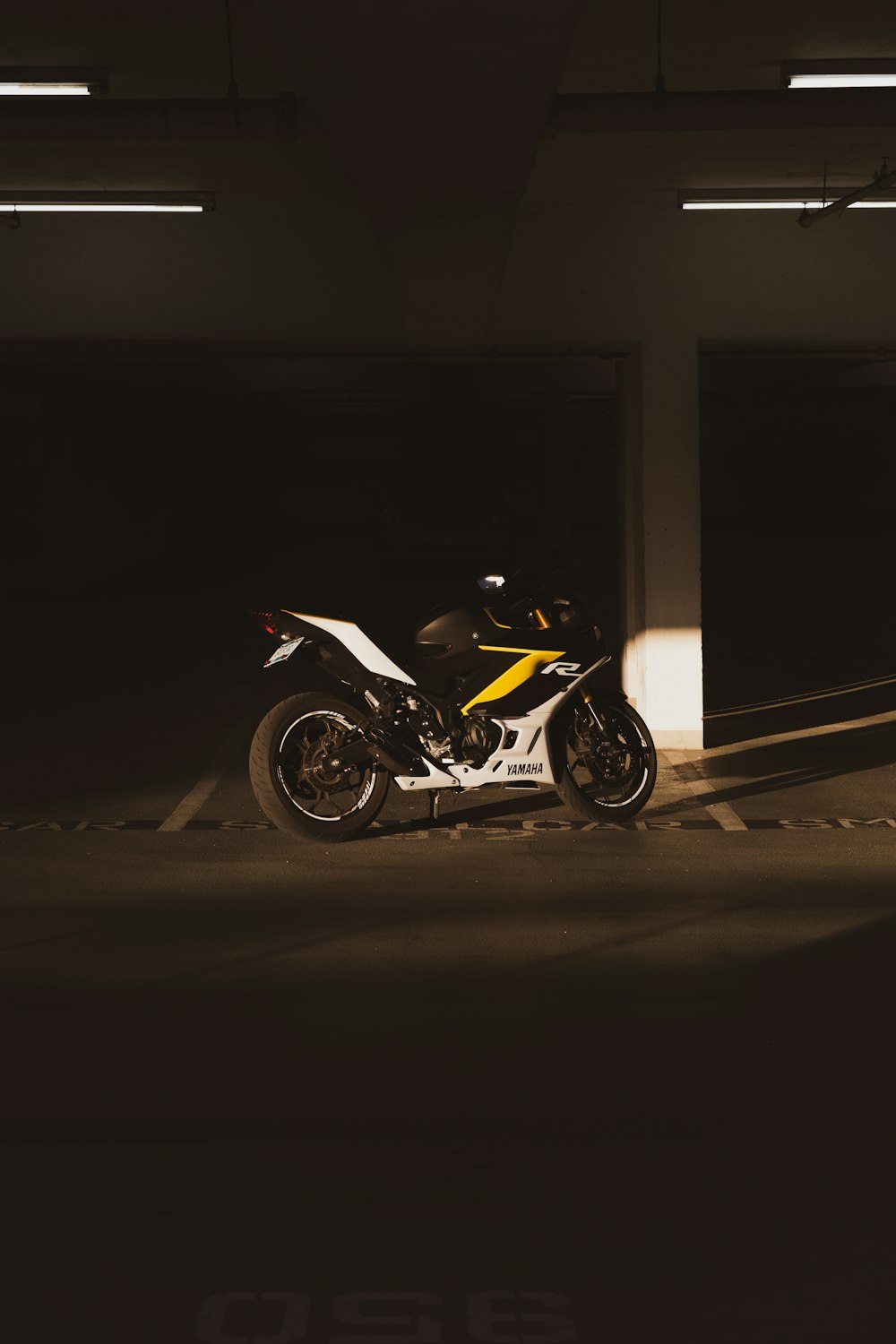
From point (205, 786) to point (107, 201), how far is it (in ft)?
10.5

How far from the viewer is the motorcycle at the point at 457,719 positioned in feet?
20.9

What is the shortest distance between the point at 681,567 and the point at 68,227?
426cm

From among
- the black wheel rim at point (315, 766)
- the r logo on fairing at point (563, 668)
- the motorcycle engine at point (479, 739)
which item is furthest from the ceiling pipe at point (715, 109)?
the black wheel rim at point (315, 766)

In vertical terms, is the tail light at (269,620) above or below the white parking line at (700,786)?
above

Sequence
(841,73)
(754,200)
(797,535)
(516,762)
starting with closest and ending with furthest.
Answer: (841,73), (516,762), (754,200), (797,535)

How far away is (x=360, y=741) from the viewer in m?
6.39

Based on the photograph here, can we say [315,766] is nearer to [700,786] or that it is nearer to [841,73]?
[700,786]

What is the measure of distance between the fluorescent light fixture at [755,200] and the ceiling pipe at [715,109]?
2.22m

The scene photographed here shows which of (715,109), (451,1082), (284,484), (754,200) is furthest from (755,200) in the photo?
(284,484)

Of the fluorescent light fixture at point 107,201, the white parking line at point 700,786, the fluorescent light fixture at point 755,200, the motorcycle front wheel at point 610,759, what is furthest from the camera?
the fluorescent light fixture at point 755,200

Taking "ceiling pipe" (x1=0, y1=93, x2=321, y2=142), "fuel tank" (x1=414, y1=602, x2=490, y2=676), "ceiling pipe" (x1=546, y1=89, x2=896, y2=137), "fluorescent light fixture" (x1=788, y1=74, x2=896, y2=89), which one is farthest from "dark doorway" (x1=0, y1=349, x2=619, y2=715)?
"ceiling pipe" (x1=546, y1=89, x2=896, y2=137)

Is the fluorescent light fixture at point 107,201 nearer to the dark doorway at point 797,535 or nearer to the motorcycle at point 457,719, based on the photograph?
the motorcycle at point 457,719

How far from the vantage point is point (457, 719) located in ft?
21.5

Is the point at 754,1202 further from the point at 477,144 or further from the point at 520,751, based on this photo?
the point at 520,751
